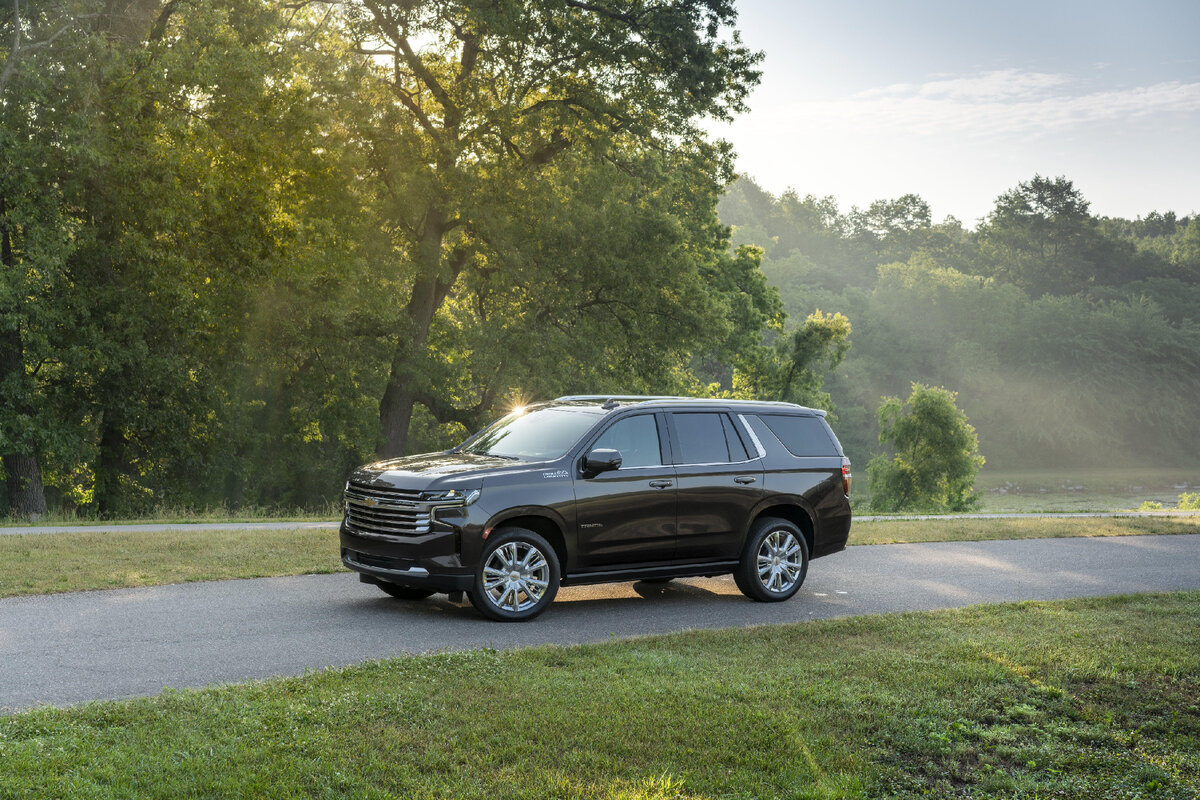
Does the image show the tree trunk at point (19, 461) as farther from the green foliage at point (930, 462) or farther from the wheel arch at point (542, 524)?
the green foliage at point (930, 462)

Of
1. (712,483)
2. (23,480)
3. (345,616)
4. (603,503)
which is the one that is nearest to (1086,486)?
(23,480)

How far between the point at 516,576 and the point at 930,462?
4871 cm

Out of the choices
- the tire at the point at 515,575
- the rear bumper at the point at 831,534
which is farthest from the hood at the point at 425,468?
the rear bumper at the point at 831,534

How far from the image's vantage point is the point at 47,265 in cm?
2197

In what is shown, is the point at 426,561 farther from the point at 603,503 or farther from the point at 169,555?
the point at 169,555

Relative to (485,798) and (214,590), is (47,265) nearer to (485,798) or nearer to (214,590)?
(214,590)

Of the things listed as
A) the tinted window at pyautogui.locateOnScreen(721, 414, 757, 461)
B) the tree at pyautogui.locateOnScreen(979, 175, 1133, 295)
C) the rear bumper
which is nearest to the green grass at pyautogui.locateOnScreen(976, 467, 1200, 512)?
the tree at pyautogui.locateOnScreen(979, 175, 1133, 295)

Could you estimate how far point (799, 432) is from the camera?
37.8ft

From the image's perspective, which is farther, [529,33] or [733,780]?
[529,33]

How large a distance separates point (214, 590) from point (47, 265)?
46.0 ft

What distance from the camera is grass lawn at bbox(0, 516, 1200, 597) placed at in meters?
11.1

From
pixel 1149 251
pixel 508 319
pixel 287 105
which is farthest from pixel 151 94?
pixel 1149 251

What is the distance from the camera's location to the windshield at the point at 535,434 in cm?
1012

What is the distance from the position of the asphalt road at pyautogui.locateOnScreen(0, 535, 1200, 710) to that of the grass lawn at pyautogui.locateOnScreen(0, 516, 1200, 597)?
481mm
